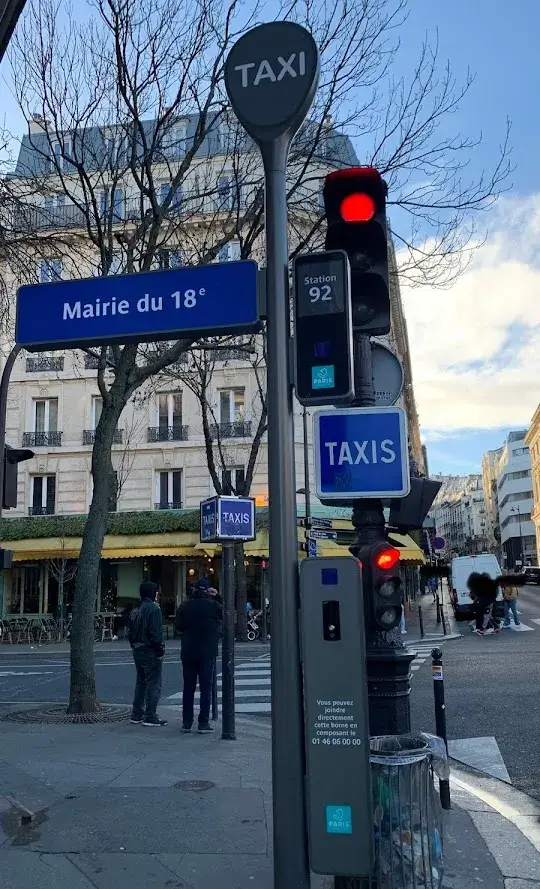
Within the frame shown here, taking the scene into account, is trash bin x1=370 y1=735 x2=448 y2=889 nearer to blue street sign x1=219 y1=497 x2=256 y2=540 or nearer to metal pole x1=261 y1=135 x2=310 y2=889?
metal pole x1=261 y1=135 x2=310 y2=889

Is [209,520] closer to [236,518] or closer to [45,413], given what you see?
[236,518]

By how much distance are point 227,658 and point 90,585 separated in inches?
113

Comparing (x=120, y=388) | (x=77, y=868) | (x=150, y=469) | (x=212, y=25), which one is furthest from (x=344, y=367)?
(x=150, y=469)

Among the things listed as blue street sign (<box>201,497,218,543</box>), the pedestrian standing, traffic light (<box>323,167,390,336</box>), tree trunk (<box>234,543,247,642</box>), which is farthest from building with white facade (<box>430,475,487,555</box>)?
traffic light (<box>323,167,390,336</box>)

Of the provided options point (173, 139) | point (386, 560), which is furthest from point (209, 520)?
point (173, 139)

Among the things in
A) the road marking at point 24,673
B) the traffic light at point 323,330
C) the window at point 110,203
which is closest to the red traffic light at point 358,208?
the traffic light at point 323,330

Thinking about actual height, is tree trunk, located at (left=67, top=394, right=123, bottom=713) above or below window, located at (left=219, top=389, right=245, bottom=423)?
below

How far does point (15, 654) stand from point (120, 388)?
13940 millimetres

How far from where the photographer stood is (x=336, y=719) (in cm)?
375

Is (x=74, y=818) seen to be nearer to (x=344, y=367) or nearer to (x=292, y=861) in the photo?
(x=292, y=861)

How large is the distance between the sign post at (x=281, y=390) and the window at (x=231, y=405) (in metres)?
25.9

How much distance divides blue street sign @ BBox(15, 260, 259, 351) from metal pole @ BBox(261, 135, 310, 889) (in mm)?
215

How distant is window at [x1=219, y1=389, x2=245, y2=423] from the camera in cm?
3044

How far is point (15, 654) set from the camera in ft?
74.3
